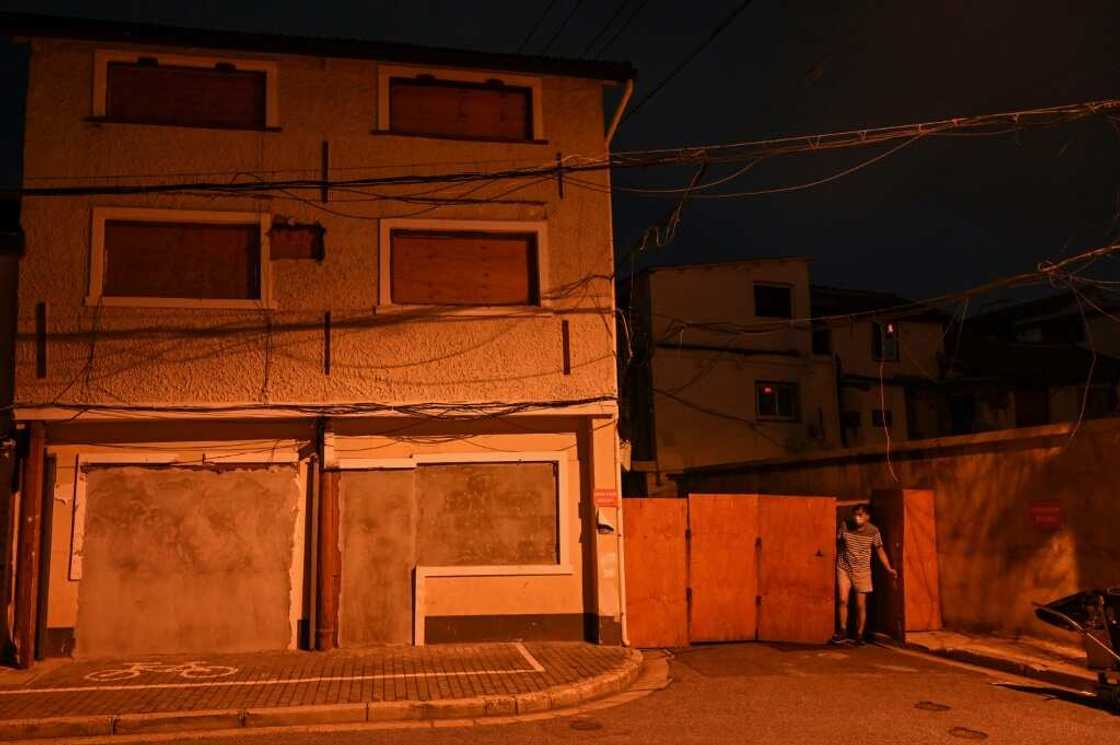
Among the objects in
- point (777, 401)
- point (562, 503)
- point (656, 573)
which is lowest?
point (656, 573)

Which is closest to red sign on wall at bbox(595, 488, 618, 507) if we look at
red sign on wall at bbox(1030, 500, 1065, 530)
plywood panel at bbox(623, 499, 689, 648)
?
plywood panel at bbox(623, 499, 689, 648)

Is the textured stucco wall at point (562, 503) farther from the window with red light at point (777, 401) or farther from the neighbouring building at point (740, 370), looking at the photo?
the window with red light at point (777, 401)

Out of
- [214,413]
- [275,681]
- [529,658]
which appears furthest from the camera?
[214,413]

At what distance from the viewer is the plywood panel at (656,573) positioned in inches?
479

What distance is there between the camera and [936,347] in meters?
30.7

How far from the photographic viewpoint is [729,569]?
12609 mm

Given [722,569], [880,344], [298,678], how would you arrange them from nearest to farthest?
[298,678]
[722,569]
[880,344]

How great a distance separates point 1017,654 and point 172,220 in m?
11.5

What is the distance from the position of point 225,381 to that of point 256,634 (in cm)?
314

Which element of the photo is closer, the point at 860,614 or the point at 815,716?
the point at 815,716

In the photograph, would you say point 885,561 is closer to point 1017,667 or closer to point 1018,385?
point 1017,667

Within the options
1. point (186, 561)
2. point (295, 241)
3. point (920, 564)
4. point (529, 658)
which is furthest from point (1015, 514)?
point (186, 561)

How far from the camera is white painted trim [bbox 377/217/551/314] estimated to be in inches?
479

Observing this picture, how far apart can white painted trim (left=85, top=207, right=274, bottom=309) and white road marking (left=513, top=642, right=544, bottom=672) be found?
5.29m
